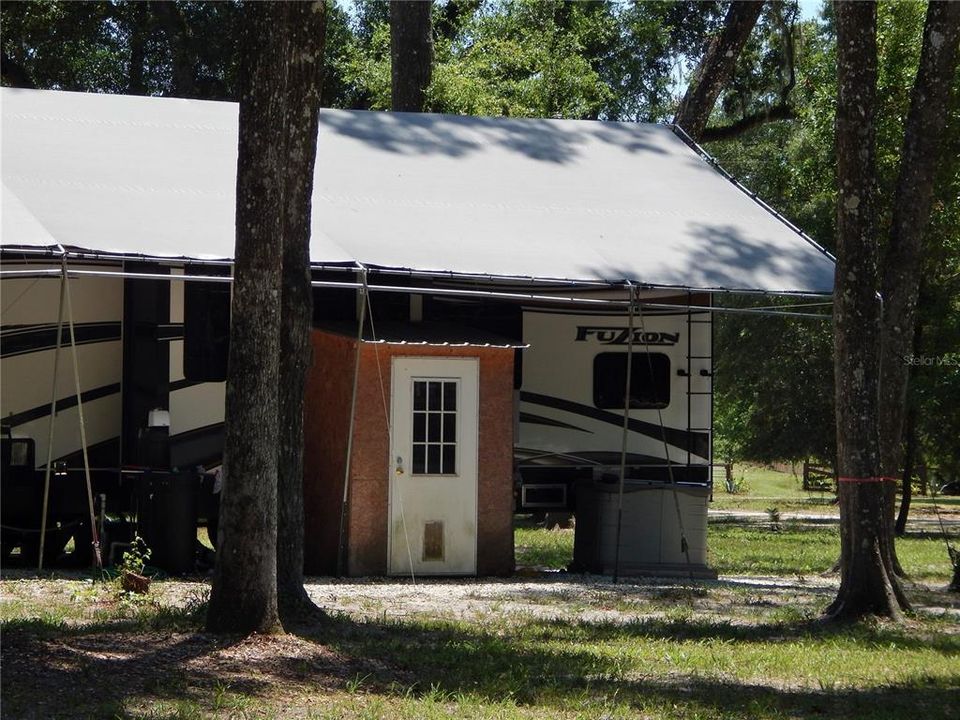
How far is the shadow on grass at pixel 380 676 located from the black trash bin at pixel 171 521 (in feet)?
9.83

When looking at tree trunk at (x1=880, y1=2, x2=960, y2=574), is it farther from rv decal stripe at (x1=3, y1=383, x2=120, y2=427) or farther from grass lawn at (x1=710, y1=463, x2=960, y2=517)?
grass lawn at (x1=710, y1=463, x2=960, y2=517)

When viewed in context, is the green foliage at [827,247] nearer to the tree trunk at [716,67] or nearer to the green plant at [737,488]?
the tree trunk at [716,67]

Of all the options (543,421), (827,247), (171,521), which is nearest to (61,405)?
(171,521)

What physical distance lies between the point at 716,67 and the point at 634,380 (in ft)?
22.8

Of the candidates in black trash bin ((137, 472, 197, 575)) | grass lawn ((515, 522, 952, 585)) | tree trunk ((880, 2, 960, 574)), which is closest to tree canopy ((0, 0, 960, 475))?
grass lawn ((515, 522, 952, 585))

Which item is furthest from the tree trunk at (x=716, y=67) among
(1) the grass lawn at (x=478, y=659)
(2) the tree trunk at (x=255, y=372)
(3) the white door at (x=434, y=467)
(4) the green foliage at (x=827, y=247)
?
(2) the tree trunk at (x=255, y=372)

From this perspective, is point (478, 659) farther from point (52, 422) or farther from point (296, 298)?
point (52, 422)

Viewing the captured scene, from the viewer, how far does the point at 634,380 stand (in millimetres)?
15047

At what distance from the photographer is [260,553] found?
7984mm

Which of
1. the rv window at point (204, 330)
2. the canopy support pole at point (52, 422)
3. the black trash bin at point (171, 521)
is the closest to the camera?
the canopy support pole at point (52, 422)

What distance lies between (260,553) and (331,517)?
4291 millimetres

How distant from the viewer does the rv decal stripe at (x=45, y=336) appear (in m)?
12.6

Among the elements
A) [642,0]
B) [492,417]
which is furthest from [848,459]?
[642,0]

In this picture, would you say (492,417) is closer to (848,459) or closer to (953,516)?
(848,459)
